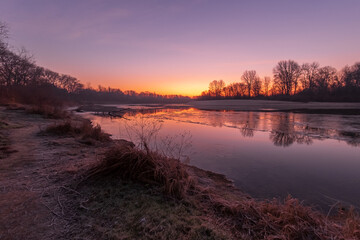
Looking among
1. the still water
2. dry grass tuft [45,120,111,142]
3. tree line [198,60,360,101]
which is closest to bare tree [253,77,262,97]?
tree line [198,60,360,101]

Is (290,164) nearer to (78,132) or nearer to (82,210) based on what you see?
(82,210)

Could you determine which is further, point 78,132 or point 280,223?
point 78,132

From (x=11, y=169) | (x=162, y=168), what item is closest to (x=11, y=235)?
(x=162, y=168)

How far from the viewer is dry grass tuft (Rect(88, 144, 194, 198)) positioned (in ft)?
10.1

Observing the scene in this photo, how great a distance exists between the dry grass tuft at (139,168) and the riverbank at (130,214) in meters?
0.12

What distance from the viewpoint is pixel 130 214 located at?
2236mm

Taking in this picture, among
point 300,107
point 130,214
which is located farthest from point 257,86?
point 130,214

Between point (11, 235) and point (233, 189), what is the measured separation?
402 centimetres

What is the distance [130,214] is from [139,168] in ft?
3.51

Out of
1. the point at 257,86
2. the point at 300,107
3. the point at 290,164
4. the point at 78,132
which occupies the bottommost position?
the point at 290,164

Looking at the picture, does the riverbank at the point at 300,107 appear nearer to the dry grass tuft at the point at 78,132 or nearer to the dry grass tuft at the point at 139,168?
the dry grass tuft at the point at 78,132

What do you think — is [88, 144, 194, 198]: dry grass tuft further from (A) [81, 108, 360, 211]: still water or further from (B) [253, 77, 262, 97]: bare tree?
(B) [253, 77, 262, 97]: bare tree

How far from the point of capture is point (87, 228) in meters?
1.95

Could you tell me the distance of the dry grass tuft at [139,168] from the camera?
307 centimetres
